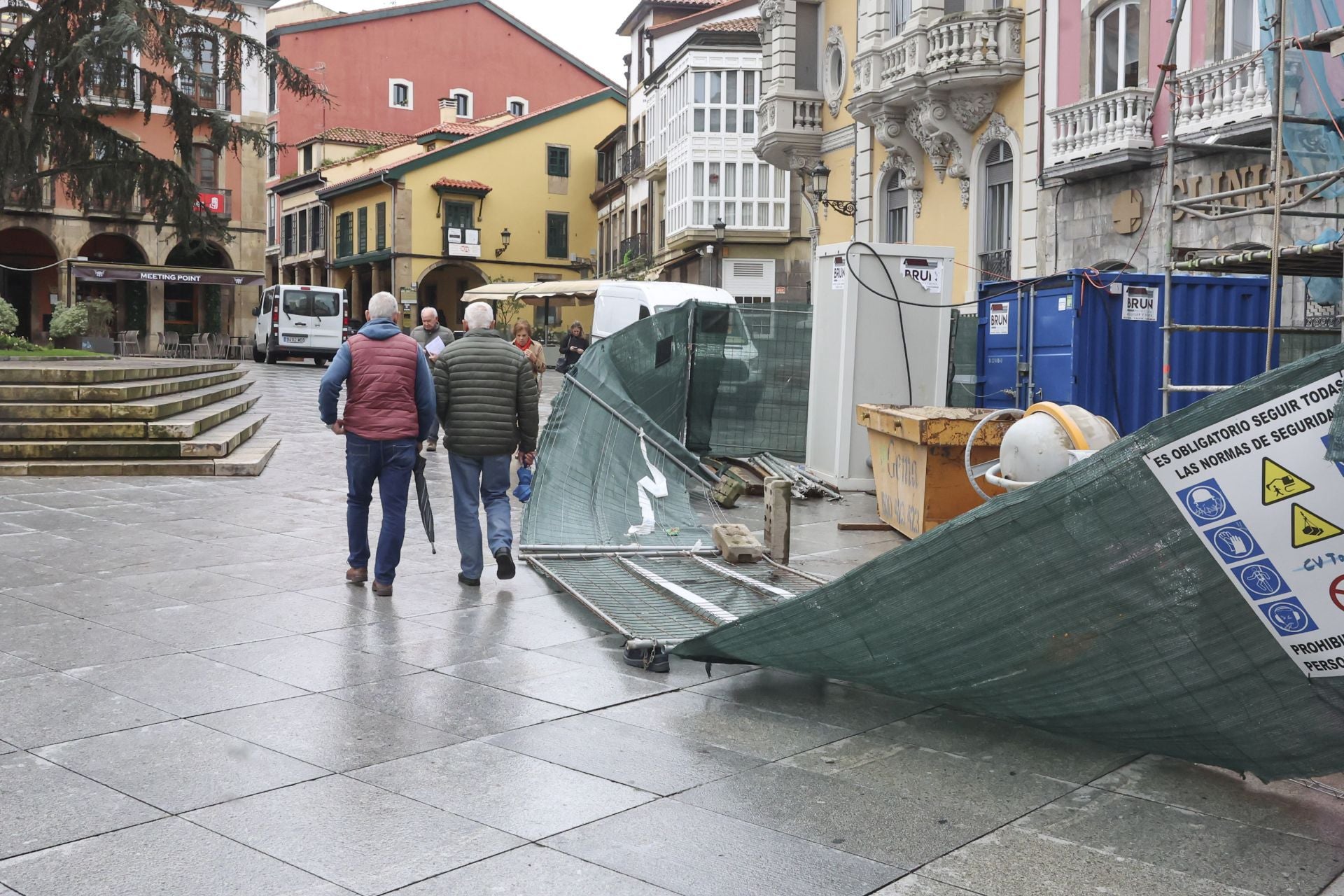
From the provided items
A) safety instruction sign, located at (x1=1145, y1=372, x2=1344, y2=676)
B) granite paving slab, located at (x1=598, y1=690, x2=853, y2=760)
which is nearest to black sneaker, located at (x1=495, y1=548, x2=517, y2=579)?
granite paving slab, located at (x1=598, y1=690, x2=853, y2=760)

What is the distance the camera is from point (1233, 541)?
4.12 meters

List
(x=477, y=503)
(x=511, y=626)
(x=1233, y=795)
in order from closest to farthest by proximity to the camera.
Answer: (x=1233, y=795) < (x=511, y=626) < (x=477, y=503)

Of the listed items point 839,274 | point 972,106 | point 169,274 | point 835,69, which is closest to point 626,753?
point 839,274

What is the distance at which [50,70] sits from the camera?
21562 mm

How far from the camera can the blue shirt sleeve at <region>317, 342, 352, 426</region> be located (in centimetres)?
812

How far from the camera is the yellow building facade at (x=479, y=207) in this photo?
5816 cm

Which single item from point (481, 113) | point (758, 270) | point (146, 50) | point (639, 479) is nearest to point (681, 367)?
point (639, 479)

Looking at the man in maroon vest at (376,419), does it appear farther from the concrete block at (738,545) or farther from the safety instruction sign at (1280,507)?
the safety instruction sign at (1280,507)

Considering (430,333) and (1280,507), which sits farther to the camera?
(430,333)

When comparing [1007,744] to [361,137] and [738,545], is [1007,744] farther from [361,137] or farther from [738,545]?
[361,137]

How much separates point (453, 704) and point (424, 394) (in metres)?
3.13

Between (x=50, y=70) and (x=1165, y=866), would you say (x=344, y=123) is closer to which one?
(x=50, y=70)

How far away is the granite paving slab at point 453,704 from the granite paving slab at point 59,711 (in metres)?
0.83

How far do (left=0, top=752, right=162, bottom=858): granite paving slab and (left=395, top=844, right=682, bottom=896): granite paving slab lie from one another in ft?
3.53
